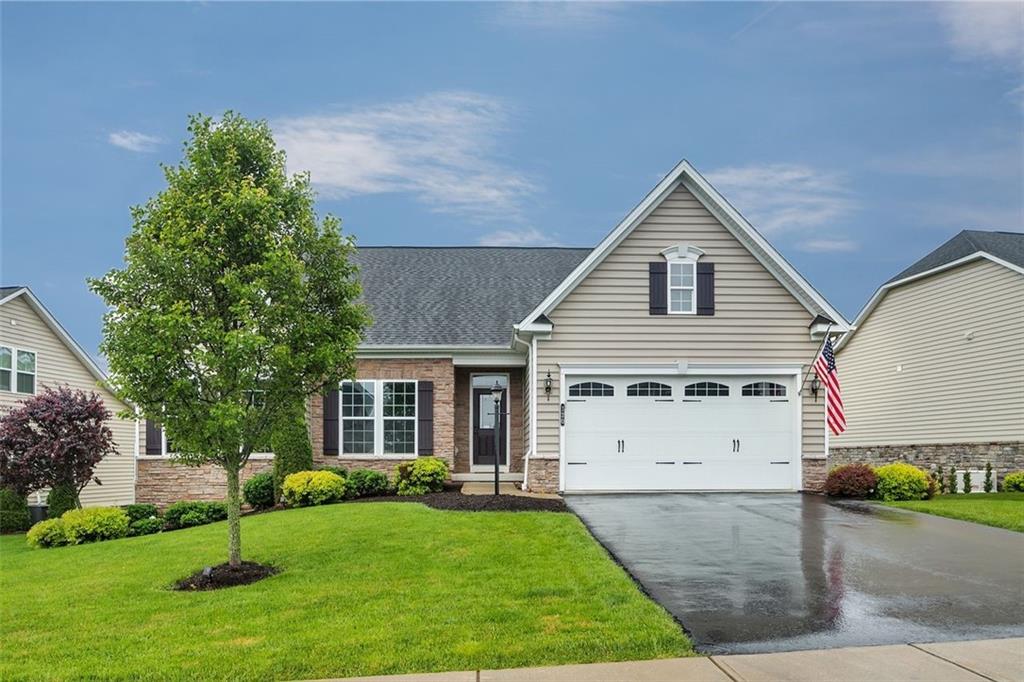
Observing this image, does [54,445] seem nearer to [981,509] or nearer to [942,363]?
[981,509]

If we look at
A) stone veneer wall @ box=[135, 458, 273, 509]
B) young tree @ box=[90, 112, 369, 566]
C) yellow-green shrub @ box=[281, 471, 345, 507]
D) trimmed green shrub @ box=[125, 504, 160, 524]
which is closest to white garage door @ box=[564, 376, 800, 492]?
yellow-green shrub @ box=[281, 471, 345, 507]

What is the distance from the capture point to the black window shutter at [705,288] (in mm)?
19047

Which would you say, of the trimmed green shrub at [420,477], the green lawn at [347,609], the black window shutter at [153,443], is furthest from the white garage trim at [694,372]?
the black window shutter at [153,443]

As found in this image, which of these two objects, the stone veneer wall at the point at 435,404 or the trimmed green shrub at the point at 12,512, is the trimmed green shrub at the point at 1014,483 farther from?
the trimmed green shrub at the point at 12,512

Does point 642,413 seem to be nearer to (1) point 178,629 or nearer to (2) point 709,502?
(2) point 709,502

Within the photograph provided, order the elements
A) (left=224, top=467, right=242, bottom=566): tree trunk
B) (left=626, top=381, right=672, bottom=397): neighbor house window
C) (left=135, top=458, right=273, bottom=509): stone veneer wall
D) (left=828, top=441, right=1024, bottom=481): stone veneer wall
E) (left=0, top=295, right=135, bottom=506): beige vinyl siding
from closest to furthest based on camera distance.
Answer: (left=224, top=467, right=242, bottom=566): tree trunk → (left=626, top=381, right=672, bottom=397): neighbor house window → (left=135, top=458, right=273, bottom=509): stone veneer wall → (left=828, top=441, right=1024, bottom=481): stone veneer wall → (left=0, top=295, right=135, bottom=506): beige vinyl siding

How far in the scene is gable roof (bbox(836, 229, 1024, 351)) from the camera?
23484 mm

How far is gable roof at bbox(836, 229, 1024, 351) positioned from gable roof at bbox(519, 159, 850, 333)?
677 centimetres

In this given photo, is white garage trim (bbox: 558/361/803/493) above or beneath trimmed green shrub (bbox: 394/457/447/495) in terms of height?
above

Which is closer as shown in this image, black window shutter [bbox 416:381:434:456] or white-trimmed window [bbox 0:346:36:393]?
black window shutter [bbox 416:381:434:456]

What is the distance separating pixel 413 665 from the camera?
669 cm

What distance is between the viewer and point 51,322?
2534 centimetres

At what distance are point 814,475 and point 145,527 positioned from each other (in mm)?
14426

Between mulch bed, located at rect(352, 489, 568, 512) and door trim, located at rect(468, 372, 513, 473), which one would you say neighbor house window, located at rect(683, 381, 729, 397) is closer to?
mulch bed, located at rect(352, 489, 568, 512)
